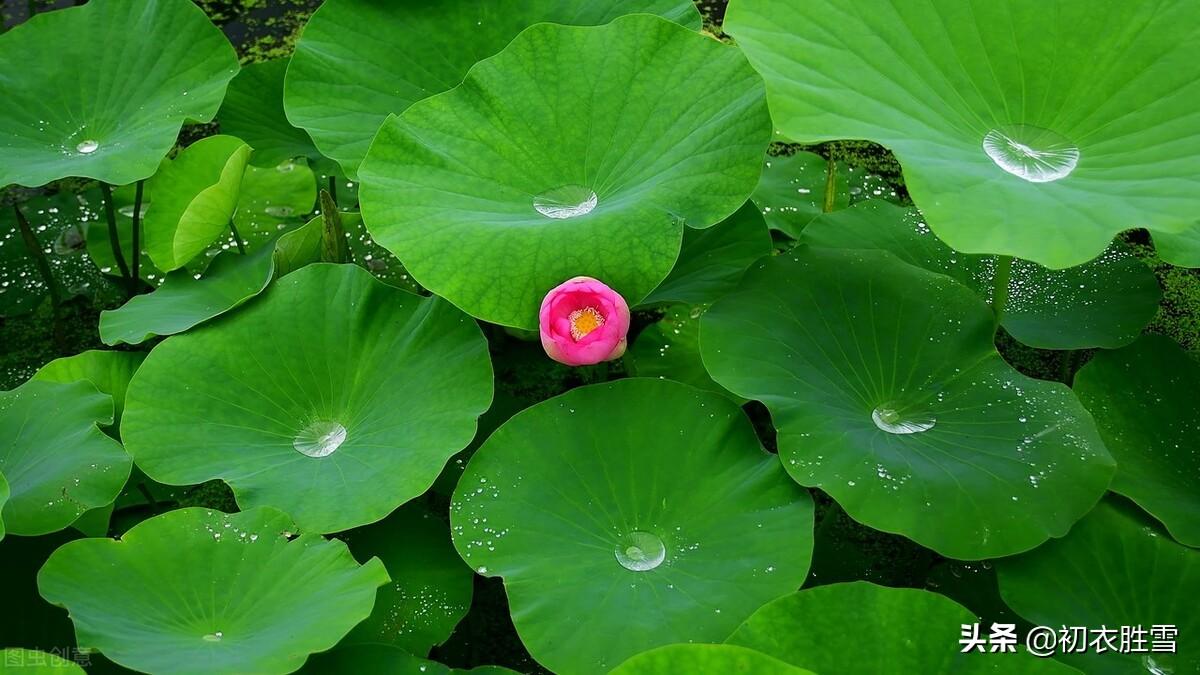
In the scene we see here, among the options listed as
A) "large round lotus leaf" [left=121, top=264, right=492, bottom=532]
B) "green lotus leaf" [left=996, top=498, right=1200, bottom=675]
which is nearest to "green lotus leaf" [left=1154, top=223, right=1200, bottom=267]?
"green lotus leaf" [left=996, top=498, right=1200, bottom=675]

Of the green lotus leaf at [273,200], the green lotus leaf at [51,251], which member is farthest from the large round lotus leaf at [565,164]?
the green lotus leaf at [51,251]

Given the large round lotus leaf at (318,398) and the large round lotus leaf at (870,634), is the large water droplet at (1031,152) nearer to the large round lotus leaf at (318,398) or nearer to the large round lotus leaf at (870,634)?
the large round lotus leaf at (870,634)

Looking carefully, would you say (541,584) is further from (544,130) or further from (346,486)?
(544,130)

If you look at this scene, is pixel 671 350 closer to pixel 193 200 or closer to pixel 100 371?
pixel 193 200

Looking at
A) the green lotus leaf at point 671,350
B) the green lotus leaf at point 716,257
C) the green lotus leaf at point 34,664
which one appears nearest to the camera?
the green lotus leaf at point 34,664

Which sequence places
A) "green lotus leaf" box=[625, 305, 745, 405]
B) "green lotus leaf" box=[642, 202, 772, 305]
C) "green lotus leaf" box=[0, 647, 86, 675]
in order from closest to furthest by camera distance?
"green lotus leaf" box=[0, 647, 86, 675] → "green lotus leaf" box=[642, 202, 772, 305] → "green lotus leaf" box=[625, 305, 745, 405]

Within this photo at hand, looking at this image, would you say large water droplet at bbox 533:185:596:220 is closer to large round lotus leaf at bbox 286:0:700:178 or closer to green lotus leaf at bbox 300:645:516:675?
large round lotus leaf at bbox 286:0:700:178

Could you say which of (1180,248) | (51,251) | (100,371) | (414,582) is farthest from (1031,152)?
(51,251)
